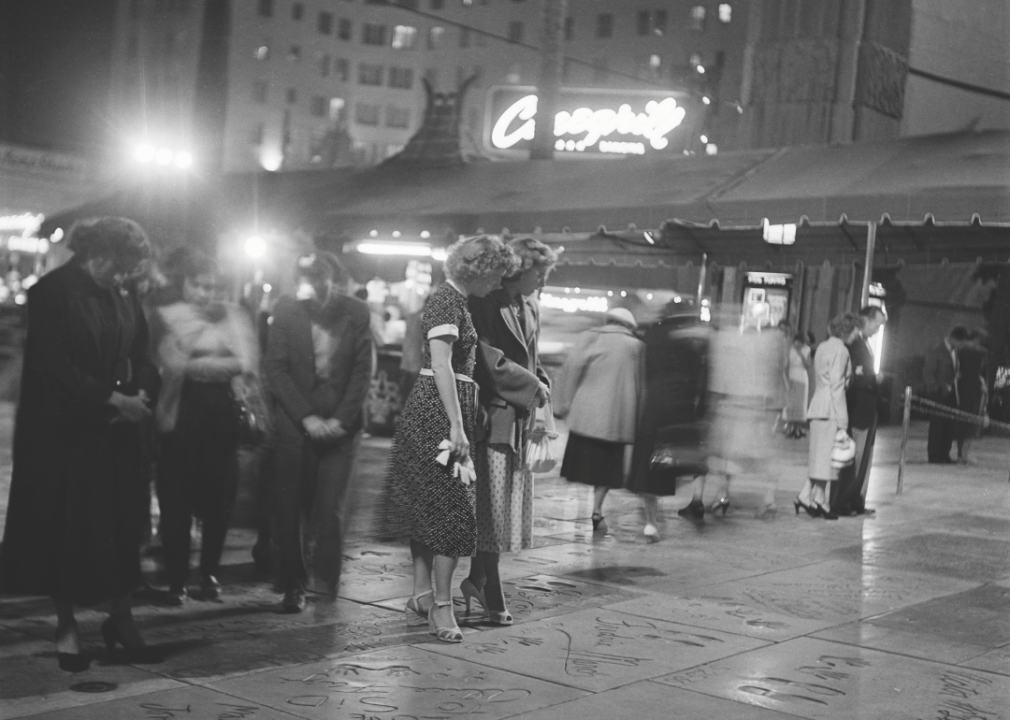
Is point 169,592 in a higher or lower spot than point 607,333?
lower

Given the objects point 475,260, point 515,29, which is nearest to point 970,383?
point 475,260

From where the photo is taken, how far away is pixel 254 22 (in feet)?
318

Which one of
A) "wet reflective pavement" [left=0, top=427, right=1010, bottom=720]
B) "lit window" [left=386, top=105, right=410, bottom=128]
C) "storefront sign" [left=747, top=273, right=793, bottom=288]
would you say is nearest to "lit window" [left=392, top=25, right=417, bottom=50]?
"lit window" [left=386, top=105, right=410, bottom=128]

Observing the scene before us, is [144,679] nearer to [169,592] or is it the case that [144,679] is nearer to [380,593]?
[169,592]

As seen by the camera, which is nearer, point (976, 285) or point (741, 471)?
point (741, 471)

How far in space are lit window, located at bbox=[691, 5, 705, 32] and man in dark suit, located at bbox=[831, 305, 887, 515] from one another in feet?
242

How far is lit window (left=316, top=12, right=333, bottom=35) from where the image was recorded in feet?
311

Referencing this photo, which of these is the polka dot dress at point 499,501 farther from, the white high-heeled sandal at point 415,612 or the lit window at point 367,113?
the lit window at point 367,113

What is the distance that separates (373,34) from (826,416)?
92082 mm

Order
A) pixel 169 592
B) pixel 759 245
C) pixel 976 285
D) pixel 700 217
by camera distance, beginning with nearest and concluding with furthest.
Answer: pixel 169 592 → pixel 700 217 → pixel 759 245 → pixel 976 285

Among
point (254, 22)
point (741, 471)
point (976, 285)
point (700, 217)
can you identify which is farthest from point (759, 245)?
point (254, 22)

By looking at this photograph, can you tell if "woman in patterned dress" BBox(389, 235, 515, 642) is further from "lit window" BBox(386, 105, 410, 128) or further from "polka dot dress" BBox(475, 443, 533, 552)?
"lit window" BBox(386, 105, 410, 128)

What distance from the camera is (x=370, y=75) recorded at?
A: 328 ft

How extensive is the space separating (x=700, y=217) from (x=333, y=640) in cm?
926
